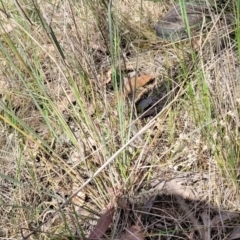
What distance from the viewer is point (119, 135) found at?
1.60 metres

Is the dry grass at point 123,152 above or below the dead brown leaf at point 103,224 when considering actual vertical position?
above

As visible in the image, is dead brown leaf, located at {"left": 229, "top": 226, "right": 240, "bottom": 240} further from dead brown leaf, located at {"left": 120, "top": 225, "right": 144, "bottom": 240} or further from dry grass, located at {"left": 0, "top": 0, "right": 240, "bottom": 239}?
dead brown leaf, located at {"left": 120, "top": 225, "right": 144, "bottom": 240}

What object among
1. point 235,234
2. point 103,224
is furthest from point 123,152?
point 235,234

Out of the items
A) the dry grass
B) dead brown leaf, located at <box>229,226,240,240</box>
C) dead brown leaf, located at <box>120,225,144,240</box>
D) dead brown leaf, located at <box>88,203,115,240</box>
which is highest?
the dry grass

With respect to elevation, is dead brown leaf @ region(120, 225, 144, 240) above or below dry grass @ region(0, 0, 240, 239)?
below

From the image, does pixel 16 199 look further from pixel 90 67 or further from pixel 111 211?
pixel 90 67

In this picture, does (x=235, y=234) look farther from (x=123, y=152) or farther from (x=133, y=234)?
(x=123, y=152)

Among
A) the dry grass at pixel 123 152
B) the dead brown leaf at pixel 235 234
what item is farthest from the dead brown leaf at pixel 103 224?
the dead brown leaf at pixel 235 234

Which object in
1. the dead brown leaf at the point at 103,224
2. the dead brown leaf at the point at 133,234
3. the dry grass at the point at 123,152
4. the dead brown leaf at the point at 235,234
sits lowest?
the dead brown leaf at the point at 235,234

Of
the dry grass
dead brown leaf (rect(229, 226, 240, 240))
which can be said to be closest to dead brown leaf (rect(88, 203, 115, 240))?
the dry grass

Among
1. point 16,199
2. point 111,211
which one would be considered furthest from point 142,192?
point 16,199

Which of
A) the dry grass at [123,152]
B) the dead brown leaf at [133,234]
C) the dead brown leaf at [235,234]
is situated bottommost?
the dead brown leaf at [235,234]

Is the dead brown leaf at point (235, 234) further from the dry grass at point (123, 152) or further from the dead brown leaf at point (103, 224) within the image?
the dead brown leaf at point (103, 224)

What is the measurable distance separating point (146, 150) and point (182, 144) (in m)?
0.12
